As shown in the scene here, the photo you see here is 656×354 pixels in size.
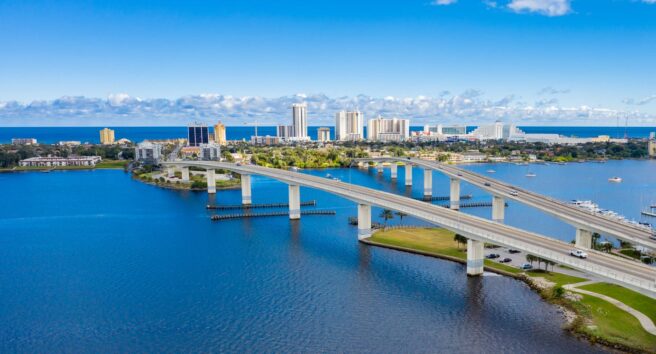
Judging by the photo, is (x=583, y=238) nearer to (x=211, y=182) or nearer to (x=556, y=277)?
(x=556, y=277)

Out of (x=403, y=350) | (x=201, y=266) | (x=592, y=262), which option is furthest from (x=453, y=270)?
(x=201, y=266)

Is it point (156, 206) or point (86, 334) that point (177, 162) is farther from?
point (86, 334)

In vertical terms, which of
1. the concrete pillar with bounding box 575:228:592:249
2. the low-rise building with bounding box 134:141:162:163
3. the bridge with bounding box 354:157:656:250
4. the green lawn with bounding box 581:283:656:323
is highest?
the low-rise building with bounding box 134:141:162:163

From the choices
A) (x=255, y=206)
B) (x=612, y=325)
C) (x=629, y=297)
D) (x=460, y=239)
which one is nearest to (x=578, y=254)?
(x=629, y=297)

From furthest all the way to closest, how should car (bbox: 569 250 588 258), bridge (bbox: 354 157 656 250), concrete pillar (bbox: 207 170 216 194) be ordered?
concrete pillar (bbox: 207 170 216 194), bridge (bbox: 354 157 656 250), car (bbox: 569 250 588 258)

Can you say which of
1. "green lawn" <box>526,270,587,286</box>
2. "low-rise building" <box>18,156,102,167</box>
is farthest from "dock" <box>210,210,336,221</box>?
"low-rise building" <box>18,156,102,167</box>

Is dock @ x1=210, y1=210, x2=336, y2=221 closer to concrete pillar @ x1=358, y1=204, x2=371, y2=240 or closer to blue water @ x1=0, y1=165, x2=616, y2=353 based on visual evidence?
blue water @ x1=0, y1=165, x2=616, y2=353

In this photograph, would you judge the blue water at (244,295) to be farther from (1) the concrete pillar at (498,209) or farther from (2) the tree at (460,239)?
(2) the tree at (460,239)
